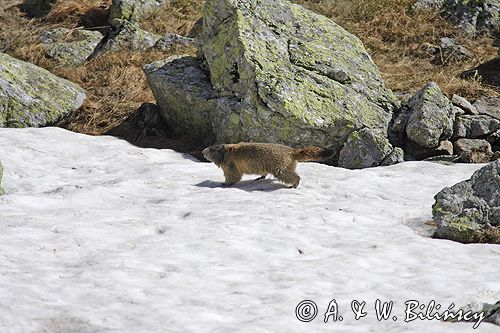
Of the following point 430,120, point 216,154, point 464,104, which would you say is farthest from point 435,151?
point 216,154

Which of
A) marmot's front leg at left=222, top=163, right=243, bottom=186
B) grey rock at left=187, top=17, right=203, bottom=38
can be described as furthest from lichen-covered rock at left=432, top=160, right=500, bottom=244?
grey rock at left=187, top=17, right=203, bottom=38

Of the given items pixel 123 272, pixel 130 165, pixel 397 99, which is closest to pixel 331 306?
pixel 123 272

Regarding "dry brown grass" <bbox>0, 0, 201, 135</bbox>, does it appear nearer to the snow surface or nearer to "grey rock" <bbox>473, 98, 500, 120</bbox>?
the snow surface

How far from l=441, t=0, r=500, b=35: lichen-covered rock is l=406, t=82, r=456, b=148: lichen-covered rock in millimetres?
7288

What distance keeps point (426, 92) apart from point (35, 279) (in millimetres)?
9577

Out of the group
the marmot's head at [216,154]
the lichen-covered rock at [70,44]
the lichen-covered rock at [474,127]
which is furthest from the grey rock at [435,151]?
the lichen-covered rock at [70,44]

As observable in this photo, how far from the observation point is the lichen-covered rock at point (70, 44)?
1803 cm

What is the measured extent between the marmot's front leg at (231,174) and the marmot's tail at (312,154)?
1046mm

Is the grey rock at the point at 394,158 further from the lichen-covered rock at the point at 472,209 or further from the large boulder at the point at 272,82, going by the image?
the lichen-covered rock at the point at 472,209

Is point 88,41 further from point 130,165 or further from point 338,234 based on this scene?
point 338,234

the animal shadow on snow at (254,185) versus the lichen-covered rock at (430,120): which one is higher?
the lichen-covered rock at (430,120)

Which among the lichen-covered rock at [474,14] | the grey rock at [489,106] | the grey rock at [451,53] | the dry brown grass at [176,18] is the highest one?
the lichen-covered rock at [474,14]

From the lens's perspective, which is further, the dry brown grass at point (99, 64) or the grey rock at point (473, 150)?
the dry brown grass at point (99, 64)

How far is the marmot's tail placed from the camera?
1015cm
